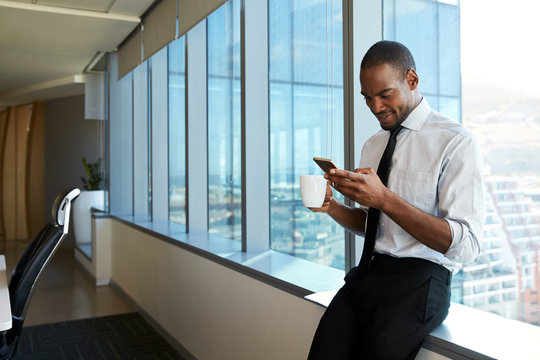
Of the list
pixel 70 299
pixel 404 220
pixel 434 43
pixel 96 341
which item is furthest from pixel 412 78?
pixel 70 299

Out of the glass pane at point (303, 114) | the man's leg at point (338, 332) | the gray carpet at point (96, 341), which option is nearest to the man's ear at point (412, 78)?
the man's leg at point (338, 332)

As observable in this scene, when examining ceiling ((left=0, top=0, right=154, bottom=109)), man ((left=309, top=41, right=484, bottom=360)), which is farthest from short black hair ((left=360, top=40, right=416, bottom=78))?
ceiling ((left=0, top=0, right=154, bottom=109))

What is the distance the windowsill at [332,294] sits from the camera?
4.07ft

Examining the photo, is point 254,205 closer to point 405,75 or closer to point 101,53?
point 405,75

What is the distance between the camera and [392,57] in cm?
A: 123

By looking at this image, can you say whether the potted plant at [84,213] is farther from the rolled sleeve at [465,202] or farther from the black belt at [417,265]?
the rolled sleeve at [465,202]

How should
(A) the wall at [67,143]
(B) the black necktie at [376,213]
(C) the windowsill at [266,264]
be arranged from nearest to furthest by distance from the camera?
(B) the black necktie at [376,213] < (C) the windowsill at [266,264] < (A) the wall at [67,143]

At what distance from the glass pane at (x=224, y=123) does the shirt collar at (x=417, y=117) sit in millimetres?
2058

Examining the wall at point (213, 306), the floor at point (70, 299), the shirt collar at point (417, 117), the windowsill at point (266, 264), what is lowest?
the floor at point (70, 299)

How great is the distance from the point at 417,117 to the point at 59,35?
4.77 meters

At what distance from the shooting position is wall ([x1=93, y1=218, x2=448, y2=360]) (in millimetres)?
2072

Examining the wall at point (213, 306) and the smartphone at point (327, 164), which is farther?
the wall at point (213, 306)

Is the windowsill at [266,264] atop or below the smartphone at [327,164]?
below

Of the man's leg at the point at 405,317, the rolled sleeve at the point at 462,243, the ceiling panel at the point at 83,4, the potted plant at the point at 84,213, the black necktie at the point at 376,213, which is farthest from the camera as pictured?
the potted plant at the point at 84,213
